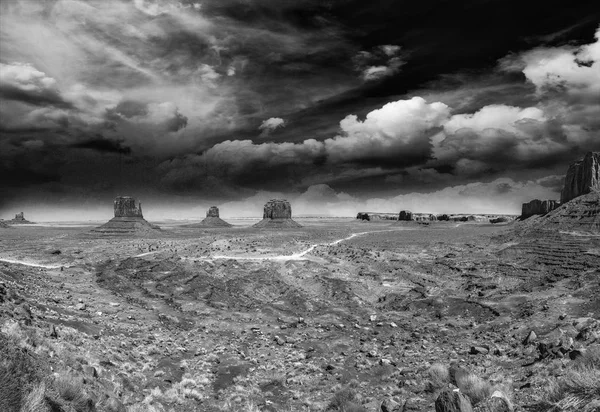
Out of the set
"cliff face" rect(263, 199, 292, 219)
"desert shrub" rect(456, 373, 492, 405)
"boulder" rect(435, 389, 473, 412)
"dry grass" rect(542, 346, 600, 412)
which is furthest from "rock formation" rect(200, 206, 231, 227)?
"dry grass" rect(542, 346, 600, 412)

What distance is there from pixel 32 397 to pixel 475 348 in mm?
18606

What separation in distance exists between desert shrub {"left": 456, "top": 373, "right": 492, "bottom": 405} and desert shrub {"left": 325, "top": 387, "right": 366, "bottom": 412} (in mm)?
3707

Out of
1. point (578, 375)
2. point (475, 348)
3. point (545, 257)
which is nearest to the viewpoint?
point (578, 375)

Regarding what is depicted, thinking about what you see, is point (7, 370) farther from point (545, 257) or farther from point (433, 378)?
point (545, 257)

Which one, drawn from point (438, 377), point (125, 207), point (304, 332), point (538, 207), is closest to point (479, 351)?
point (438, 377)

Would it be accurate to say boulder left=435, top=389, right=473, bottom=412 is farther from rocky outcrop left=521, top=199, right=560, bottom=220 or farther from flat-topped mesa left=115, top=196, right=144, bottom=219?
rocky outcrop left=521, top=199, right=560, bottom=220

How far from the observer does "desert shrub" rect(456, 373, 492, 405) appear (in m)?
11.1

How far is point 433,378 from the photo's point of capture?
14.3m

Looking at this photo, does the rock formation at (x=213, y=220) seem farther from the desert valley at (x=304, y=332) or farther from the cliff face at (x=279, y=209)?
the desert valley at (x=304, y=332)

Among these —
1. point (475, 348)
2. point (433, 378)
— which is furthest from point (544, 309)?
point (433, 378)

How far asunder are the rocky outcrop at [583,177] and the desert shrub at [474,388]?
63.8 metres

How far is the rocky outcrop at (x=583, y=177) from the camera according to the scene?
58750 mm

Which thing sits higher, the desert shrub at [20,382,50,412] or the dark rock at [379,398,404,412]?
the desert shrub at [20,382,50,412]

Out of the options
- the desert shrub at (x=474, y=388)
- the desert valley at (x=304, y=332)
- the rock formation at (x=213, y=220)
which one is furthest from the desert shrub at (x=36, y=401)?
the rock formation at (x=213, y=220)
